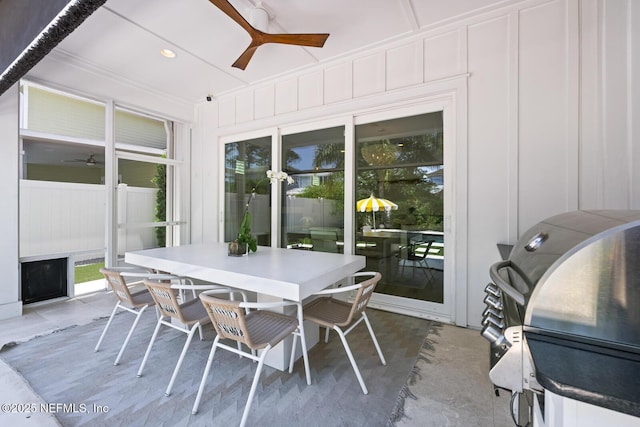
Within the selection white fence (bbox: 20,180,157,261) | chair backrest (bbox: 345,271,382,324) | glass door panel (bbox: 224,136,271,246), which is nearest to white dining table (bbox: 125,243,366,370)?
chair backrest (bbox: 345,271,382,324)

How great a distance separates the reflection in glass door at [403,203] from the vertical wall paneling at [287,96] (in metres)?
1.03

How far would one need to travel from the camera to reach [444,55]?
9.34ft

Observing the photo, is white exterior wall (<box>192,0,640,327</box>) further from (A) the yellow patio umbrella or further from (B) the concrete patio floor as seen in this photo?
(B) the concrete patio floor

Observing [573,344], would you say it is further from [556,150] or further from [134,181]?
[134,181]

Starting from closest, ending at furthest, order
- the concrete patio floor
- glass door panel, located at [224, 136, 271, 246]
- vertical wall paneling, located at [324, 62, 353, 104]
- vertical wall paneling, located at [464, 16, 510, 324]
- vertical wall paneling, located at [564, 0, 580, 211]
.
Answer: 1. the concrete patio floor
2. vertical wall paneling, located at [564, 0, 580, 211]
3. vertical wall paneling, located at [464, 16, 510, 324]
4. vertical wall paneling, located at [324, 62, 353, 104]
5. glass door panel, located at [224, 136, 271, 246]

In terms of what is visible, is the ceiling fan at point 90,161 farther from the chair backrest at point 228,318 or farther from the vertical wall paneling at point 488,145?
the vertical wall paneling at point 488,145

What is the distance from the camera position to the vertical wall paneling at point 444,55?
2777 mm

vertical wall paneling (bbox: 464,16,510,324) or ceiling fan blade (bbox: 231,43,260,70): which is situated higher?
ceiling fan blade (bbox: 231,43,260,70)

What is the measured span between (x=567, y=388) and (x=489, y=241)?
232 cm

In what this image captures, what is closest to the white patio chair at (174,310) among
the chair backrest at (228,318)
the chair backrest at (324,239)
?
the chair backrest at (228,318)

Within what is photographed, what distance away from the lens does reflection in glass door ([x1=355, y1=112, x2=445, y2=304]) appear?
9.98 ft

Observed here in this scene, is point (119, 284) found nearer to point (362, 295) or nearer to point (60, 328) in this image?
point (60, 328)

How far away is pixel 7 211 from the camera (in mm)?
3020

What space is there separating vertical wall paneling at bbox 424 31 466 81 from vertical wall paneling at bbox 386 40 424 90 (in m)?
0.07
